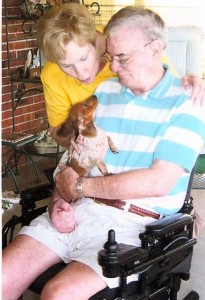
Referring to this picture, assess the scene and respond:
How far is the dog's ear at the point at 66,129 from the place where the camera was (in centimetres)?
174

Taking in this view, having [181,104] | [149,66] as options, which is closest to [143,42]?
[149,66]

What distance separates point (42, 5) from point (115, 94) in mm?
2333

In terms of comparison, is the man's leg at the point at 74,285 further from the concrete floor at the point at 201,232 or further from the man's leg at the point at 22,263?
the concrete floor at the point at 201,232

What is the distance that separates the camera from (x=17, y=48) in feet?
12.8

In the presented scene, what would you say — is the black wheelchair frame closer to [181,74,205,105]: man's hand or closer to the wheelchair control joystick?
the wheelchair control joystick

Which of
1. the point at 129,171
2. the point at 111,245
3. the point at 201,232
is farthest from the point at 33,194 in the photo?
the point at 201,232

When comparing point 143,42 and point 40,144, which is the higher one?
point 143,42

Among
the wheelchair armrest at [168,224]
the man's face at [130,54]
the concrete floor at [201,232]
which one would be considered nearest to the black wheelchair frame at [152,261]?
the wheelchair armrest at [168,224]

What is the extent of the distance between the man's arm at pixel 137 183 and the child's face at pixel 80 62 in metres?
0.38

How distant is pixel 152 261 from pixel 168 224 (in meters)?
0.12

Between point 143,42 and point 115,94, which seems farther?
point 115,94

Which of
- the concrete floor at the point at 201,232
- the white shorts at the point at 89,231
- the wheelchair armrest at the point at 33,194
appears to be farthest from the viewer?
the concrete floor at the point at 201,232

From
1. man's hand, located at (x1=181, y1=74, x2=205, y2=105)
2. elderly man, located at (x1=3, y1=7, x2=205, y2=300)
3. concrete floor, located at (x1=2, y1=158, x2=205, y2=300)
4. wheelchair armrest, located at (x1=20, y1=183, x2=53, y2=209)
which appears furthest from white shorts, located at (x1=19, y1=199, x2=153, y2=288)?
concrete floor, located at (x1=2, y1=158, x2=205, y2=300)

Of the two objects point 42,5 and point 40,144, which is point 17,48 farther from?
point 40,144
